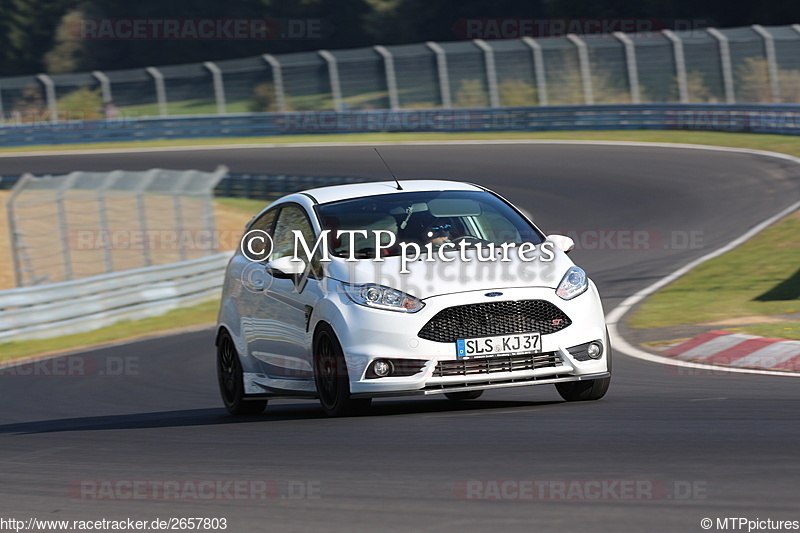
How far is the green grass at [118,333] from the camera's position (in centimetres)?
1658

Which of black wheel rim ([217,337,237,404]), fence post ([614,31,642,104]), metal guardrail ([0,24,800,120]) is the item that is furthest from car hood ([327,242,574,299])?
fence post ([614,31,642,104])

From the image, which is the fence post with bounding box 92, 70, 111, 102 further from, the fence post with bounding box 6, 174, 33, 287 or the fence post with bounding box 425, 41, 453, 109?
the fence post with bounding box 6, 174, 33, 287

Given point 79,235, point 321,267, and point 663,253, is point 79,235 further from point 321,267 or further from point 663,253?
point 321,267

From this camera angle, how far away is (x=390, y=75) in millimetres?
44094

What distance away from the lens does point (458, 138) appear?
128 ft

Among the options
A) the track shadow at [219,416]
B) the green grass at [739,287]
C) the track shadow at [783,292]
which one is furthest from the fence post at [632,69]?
the track shadow at [219,416]

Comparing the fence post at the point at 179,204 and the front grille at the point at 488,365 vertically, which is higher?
the front grille at the point at 488,365

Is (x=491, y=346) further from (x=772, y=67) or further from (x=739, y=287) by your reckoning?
(x=772, y=67)

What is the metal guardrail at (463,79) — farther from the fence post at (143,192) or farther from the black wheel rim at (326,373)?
the black wheel rim at (326,373)

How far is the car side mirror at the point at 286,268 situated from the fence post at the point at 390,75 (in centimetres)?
3603

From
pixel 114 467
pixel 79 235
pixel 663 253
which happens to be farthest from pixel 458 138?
pixel 114 467

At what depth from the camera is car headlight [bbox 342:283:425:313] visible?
770 cm

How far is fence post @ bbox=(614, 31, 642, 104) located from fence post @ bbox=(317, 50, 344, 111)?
1018cm
